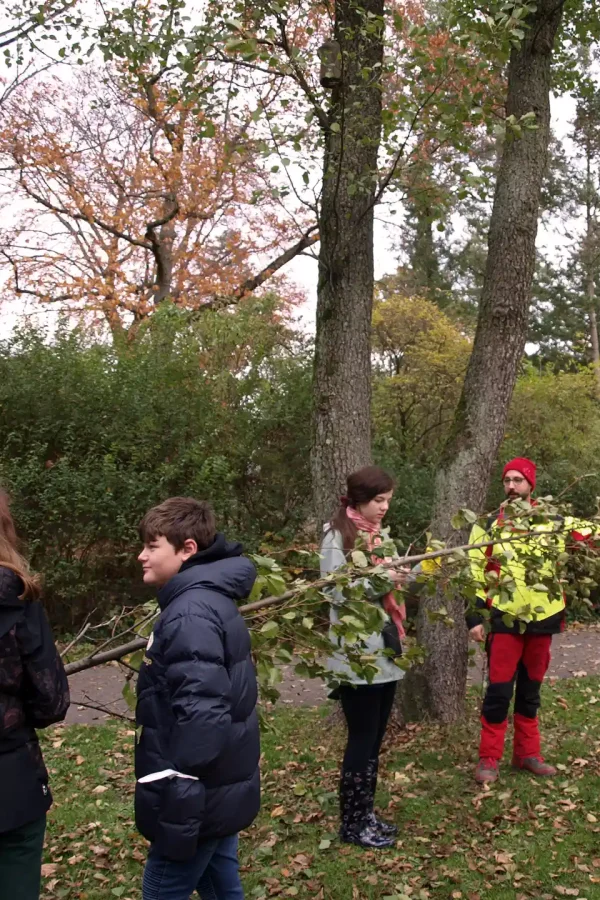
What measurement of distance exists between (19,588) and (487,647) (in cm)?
315

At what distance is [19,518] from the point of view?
9188mm

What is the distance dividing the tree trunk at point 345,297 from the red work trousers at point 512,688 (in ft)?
5.25

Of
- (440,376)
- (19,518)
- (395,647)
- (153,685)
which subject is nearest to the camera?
(153,685)

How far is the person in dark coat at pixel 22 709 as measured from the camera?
243 centimetres

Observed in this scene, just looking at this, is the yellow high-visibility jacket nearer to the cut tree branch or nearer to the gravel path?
the cut tree branch

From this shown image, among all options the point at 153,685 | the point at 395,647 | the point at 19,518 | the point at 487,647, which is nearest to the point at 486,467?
the point at 487,647

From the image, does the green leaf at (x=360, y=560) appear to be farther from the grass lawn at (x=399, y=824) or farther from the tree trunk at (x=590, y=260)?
the tree trunk at (x=590, y=260)

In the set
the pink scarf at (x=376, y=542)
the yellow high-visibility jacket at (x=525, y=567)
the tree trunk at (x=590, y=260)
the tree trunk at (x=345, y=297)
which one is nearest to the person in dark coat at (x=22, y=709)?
the pink scarf at (x=376, y=542)

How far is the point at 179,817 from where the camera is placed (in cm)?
240

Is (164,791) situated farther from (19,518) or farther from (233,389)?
(233,389)

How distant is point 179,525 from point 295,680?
19.2 ft

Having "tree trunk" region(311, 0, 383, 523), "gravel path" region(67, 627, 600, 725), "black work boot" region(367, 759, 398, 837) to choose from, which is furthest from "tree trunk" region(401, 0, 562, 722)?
"black work boot" region(367, 759, 398, 837)

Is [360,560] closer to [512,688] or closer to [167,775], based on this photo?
[167,775]

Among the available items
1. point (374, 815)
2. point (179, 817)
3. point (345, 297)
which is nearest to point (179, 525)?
point (179, 817)
